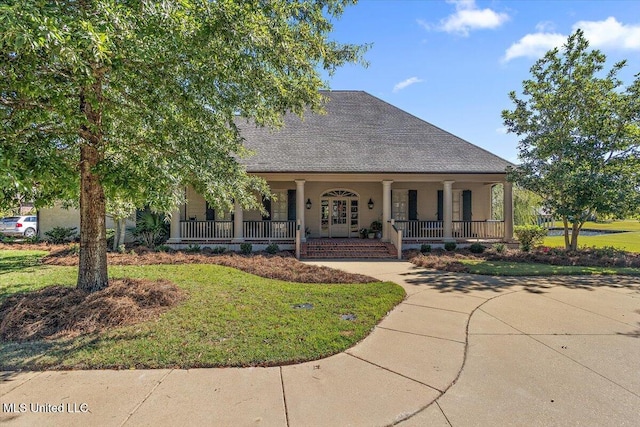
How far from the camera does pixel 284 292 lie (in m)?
6.74

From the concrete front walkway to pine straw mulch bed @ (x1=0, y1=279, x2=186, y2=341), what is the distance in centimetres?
123

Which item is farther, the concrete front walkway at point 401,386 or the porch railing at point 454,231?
the porch railing at point 454,231

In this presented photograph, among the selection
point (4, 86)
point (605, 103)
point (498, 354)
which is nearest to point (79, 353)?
point (4, 86)

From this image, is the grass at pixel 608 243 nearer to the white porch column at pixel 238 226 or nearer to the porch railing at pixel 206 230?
the white porch column at pixel 238 226

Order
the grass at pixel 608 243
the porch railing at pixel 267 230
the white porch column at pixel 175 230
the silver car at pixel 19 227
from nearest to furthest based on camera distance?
the white porch column at pixel 175 230
the porch railing at pixel 267 230
the grass at pixel 608 243
the silver car at pixel 19 227

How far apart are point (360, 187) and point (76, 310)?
12.8 meters

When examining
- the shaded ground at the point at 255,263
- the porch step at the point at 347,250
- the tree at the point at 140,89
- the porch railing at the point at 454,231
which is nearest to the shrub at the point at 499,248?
the porch railing at the point at 454,231

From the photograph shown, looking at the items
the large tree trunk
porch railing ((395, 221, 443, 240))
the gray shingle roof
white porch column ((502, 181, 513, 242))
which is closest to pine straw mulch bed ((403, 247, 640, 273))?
white porch column ((502, 181, 513, 242))

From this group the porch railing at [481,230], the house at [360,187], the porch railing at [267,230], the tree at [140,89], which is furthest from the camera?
the porch railing at [481,230]

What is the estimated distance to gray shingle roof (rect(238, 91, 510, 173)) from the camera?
1366cm

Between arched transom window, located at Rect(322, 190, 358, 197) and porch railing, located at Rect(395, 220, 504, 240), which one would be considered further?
arched transom window, located at Rect(322, 190, 358, 197)

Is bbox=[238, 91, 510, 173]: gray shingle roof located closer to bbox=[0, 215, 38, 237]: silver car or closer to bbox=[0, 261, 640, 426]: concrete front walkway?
bbox=[0, 261, 640, 426]: concrete front walkway

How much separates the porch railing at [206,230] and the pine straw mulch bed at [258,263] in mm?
1734

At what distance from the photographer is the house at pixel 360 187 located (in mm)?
13562
